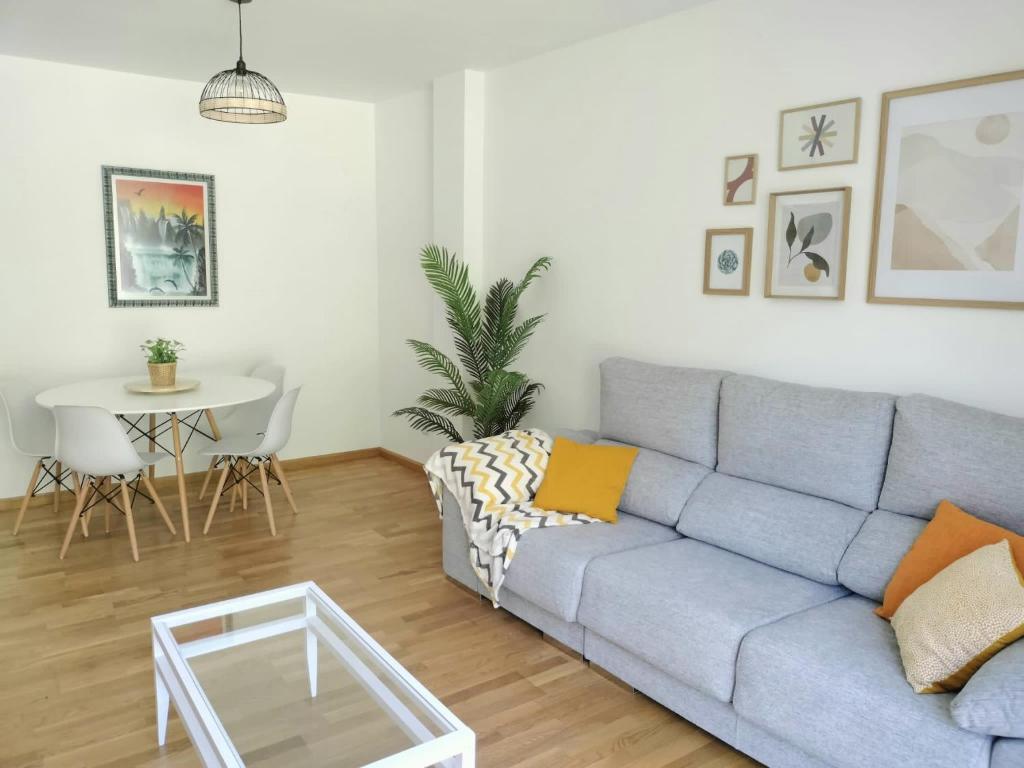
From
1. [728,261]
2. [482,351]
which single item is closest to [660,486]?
[728,261]

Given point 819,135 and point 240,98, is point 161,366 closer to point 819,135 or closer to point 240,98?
point 240,98

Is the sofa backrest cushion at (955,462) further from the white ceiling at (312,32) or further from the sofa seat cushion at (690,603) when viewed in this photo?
the white ceiling at (312,32)

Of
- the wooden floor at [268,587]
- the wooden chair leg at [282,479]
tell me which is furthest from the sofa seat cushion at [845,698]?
the wooden chair leg at [282,479]

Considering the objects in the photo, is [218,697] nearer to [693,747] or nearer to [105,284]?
[693,747]

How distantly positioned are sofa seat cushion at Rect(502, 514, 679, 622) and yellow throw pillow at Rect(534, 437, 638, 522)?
97mm

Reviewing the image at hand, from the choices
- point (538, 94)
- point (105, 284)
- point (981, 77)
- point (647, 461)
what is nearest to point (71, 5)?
point (105, 284)

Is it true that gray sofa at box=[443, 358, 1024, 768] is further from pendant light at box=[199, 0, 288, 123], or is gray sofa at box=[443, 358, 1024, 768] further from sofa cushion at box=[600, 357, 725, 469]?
pendant light at box=[199, 0, 288, 123]

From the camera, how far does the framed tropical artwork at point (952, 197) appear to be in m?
2.44

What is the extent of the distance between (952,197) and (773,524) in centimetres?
125

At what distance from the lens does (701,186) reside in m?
3.38

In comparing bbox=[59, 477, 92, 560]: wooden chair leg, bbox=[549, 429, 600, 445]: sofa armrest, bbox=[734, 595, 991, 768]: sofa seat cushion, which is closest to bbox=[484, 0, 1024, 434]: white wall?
bbox=[549, 429, 600, 445]: sofa armrest

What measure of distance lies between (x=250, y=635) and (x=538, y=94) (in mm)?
3121

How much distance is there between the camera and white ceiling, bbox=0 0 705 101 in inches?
132

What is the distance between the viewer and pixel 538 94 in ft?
13.7
